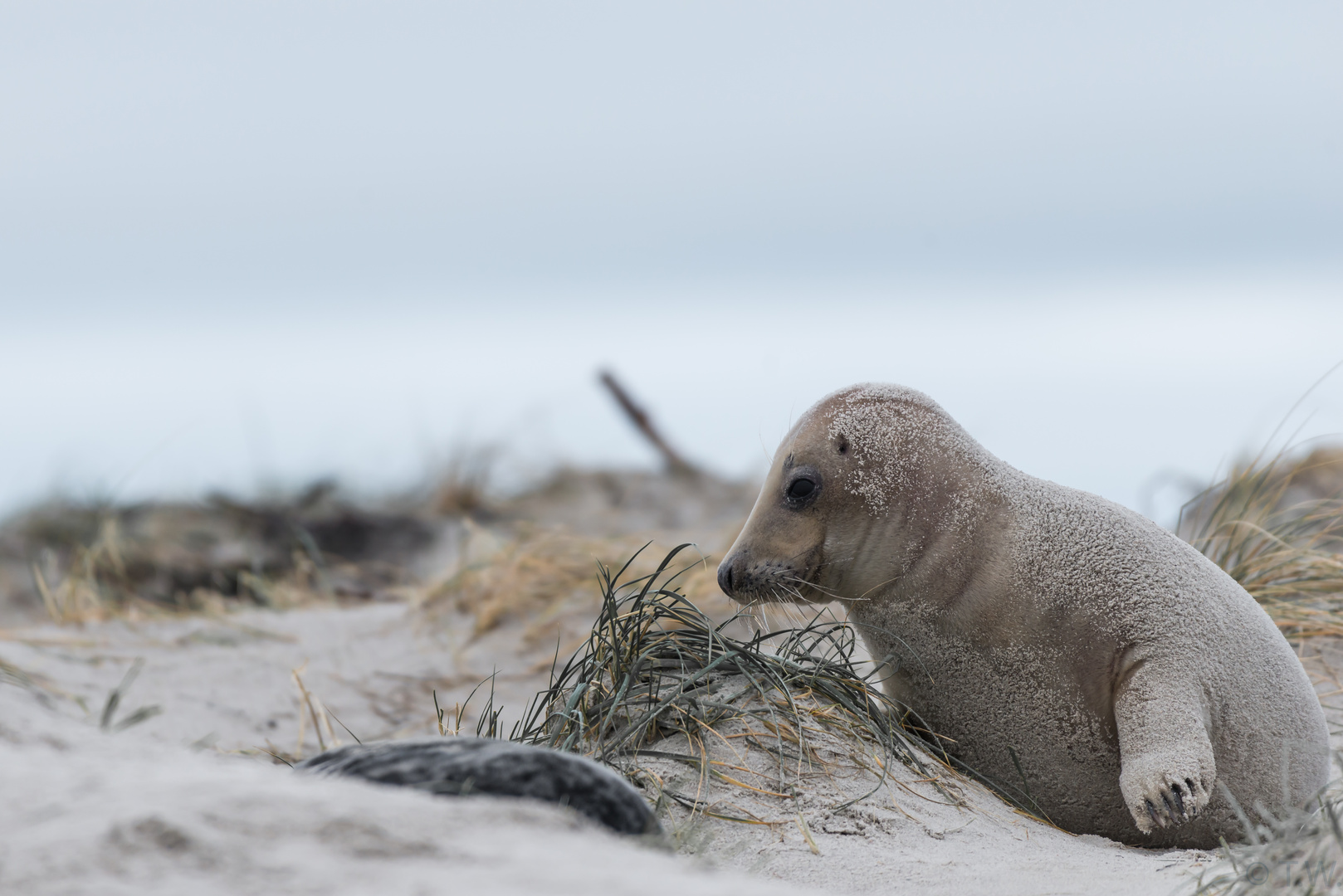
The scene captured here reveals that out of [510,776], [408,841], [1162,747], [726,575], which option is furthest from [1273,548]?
[408,841]

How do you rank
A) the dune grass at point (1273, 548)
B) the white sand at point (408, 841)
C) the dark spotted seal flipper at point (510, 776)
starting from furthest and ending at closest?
1. the dune grass at point (1273, 548)
2. the dark spotted seal flipper at point (510, 776)
3. the white sand at point (408, 841)

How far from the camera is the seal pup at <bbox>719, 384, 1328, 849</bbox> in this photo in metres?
2.82

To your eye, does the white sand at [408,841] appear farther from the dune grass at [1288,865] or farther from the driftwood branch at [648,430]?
the driftwood branch at [648,430]

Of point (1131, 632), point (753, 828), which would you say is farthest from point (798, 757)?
point (1131, 632)

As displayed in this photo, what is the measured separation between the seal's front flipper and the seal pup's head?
56cm

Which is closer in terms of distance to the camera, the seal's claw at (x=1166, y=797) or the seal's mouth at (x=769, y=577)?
the seal's claw at (x=1166, y=797)

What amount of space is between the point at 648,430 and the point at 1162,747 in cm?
917

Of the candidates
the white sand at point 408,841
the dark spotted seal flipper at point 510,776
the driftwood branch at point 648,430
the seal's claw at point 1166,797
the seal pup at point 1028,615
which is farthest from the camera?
the driftwood branch at point 648,430

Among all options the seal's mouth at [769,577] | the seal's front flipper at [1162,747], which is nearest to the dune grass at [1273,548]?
the seal's front flipper at [1162,747]

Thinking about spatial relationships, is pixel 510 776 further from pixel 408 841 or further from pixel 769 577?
pixel 769 577

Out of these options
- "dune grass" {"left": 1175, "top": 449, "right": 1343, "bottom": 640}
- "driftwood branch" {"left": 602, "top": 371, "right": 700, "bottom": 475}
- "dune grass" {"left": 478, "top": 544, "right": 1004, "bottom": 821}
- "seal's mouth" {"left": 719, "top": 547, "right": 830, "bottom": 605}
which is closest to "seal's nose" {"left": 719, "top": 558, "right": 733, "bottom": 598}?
"seal's mouth" {"left": 719, "top": 547, "right": 830, "bottom": 605}

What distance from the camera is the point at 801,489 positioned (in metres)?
3.10

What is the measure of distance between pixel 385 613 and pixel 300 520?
3755 mm

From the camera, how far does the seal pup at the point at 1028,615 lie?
2.82 meters
